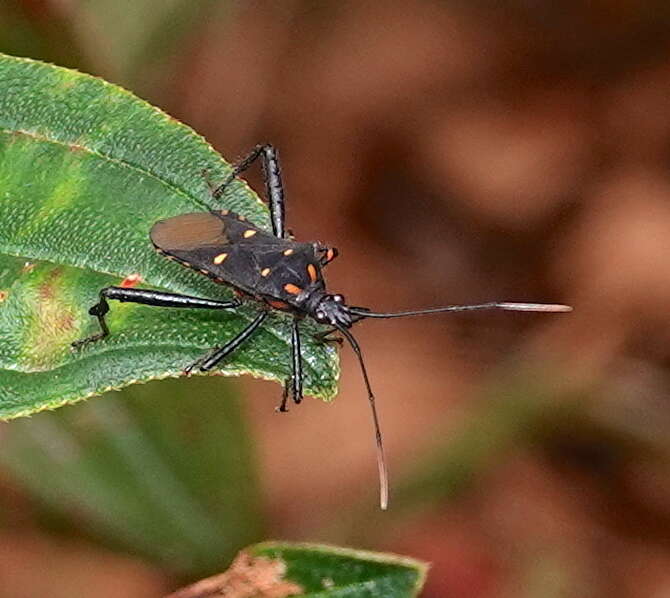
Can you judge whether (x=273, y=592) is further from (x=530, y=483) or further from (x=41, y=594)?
(x=530, y=483)

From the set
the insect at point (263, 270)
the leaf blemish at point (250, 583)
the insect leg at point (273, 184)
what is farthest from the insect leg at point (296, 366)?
the insect leg at point (273, 184)

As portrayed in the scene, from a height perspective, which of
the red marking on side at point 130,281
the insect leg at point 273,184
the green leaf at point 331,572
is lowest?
the green leaf at point 331,572

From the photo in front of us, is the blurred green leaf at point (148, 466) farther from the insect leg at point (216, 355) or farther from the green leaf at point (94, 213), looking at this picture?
the insect leg at point (216, 355)

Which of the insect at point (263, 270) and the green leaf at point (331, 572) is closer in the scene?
the green leaf at point (331, 572)

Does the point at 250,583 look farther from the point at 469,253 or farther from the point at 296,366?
the point at 469,253

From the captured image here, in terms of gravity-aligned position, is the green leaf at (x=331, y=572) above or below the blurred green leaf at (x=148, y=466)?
below

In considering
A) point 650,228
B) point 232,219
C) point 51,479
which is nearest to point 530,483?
point 650,228

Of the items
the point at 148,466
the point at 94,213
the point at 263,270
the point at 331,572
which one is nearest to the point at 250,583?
the point at 331,572
